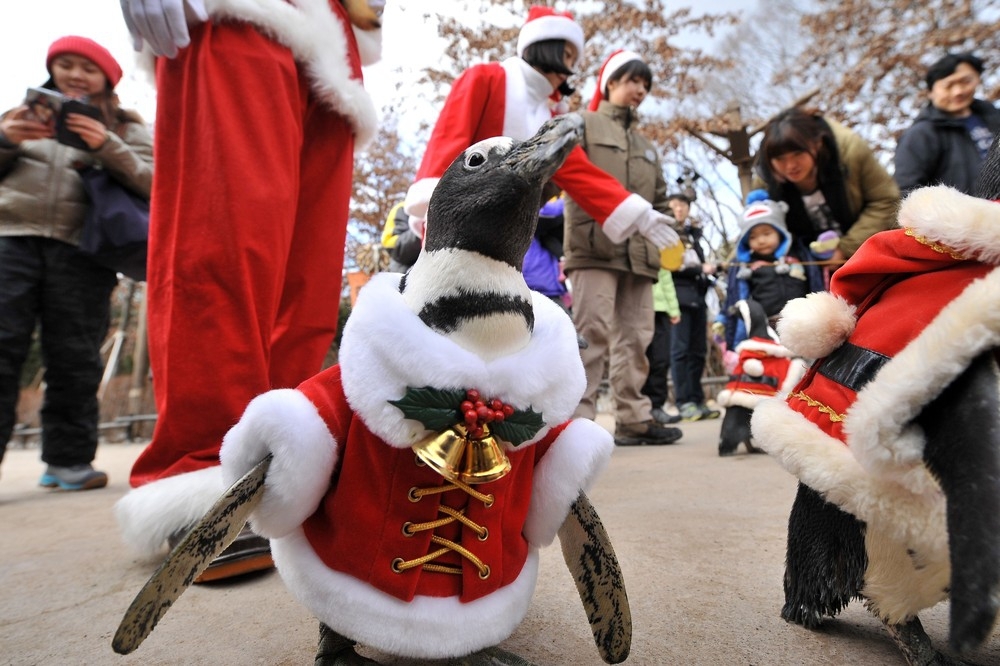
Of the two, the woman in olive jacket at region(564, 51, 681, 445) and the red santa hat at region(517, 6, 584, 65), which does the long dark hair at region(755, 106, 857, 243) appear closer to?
the woman in olive jacket at region(564, 51, 681, 445)

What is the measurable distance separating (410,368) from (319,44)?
124cm

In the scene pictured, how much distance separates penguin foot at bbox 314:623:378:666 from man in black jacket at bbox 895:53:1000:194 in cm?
315

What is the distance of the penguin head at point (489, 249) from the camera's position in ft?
3.00

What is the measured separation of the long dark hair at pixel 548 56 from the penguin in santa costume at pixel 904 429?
1757mm

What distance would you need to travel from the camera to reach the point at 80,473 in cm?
299

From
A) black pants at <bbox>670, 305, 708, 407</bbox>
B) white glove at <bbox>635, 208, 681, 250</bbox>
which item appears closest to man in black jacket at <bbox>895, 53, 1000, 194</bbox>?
white glove at <bbox>635, 208, 681, 250</bbox>

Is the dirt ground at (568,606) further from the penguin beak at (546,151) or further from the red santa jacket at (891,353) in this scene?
the penguin beak at (546,151)

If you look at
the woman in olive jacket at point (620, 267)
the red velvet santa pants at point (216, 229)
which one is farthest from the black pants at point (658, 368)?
the red velvet santa pants at point (216, 229)

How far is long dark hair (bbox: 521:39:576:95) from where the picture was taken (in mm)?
2547

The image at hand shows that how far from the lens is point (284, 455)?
87 cm

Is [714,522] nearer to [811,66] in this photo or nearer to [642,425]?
[642,425]

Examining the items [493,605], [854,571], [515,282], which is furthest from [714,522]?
[515,282]

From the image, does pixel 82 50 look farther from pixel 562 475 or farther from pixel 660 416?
pixel 660 416

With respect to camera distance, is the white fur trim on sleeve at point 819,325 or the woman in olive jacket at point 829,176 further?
the woman in olive jacket at point 829,176
